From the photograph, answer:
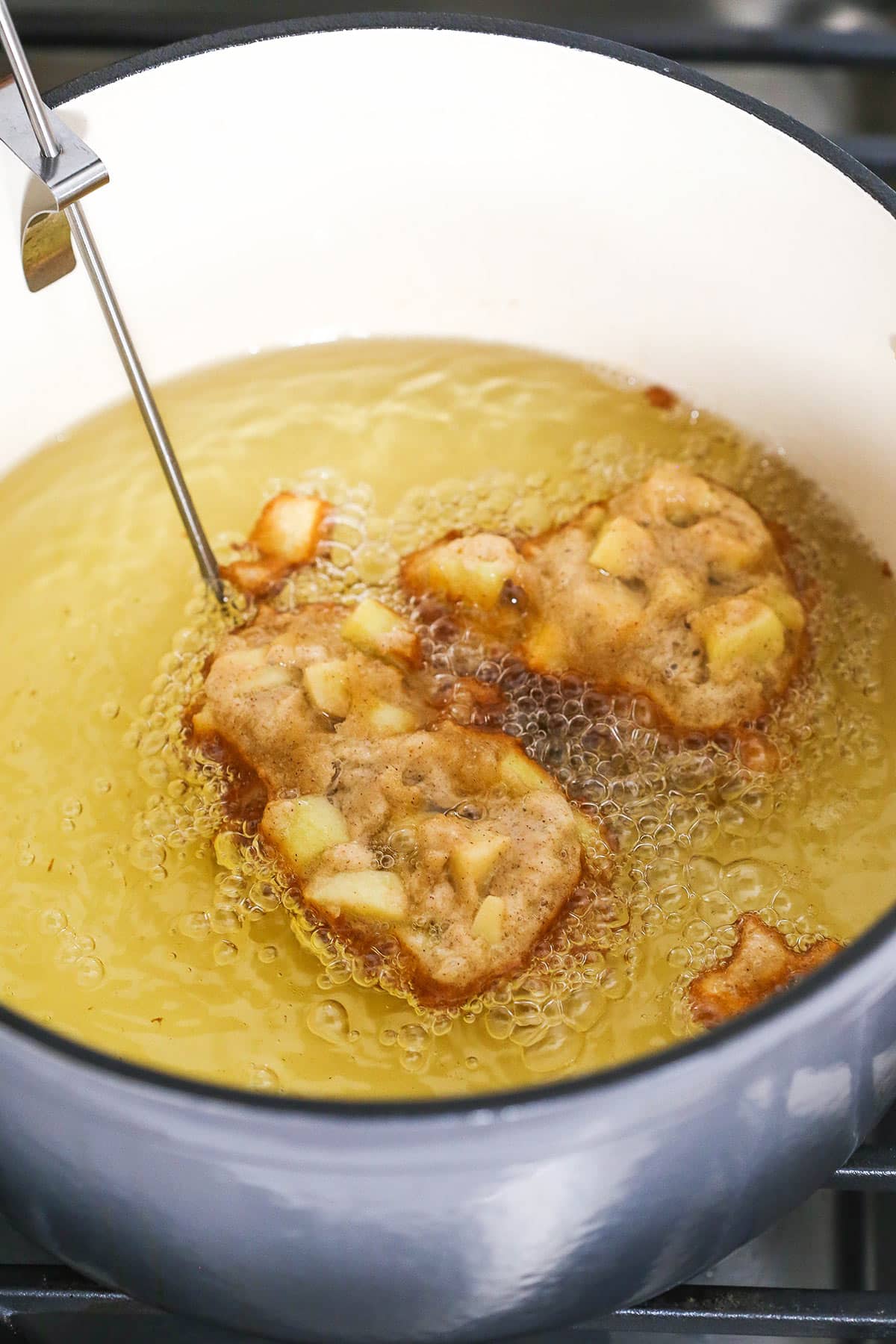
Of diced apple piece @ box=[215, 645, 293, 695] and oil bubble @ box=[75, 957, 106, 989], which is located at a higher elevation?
diced apple piece @ box=[215, 645, 293, 695]

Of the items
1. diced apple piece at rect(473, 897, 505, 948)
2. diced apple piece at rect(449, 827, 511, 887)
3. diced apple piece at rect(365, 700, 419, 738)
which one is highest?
diced apple piece at rect(365, 700, 419, 738)

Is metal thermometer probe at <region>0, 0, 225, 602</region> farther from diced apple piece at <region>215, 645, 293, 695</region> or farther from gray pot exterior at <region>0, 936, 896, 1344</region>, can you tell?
gray pot exterior at <region>0, 936, 896, 1344</region>

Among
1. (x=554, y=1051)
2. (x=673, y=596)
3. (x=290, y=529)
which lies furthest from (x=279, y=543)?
(x=554, y=1051)

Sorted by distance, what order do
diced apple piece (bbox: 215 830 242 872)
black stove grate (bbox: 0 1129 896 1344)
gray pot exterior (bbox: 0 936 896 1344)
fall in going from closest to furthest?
gray pot exterior (bbox: 0 936 896 1344)
black stove grate (bbox: 0 1129 896 1344)
diced apple piece (bbox: 215 830 242 872)

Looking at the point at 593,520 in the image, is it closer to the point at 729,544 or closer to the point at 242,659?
the point at 729,544

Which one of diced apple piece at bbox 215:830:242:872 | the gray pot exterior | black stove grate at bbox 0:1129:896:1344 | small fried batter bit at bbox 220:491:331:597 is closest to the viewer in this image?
the gray pot exterior

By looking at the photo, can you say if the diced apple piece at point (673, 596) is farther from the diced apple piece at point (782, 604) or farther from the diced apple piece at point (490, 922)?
the diced apple piece at point (490, 922)

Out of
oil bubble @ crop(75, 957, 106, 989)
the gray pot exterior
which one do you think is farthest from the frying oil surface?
the gray pot exterior
